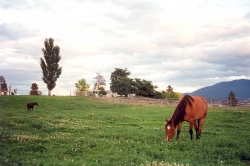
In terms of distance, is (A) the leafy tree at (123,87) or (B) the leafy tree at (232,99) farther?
(A) the leafy tree at (123,87)

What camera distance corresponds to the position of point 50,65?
71625 millimetres

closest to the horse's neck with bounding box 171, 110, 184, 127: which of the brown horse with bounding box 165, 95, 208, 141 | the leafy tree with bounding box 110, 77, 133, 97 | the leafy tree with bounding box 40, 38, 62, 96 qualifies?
the brown horse with bounding box 165, 95, 208, 141

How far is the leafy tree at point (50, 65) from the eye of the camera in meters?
70.6

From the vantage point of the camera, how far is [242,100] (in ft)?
151

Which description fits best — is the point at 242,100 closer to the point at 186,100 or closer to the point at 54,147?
the point at 186,100

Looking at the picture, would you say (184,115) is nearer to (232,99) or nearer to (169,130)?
(169,130)

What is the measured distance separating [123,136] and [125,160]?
5.94 m

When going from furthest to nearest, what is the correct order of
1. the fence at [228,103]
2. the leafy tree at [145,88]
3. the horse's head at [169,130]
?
the leafy tree at [145,88] < the fence at [228,103] < the horse's head at [169,130]

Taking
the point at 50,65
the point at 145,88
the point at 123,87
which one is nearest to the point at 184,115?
the point at 50,65

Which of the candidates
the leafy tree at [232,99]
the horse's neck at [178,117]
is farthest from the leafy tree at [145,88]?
the horse's neck at [178,117]

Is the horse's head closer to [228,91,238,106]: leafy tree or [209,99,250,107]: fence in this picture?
[209,99,250,107]: fence

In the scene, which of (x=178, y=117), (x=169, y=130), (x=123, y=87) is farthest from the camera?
(x=123, y=87)

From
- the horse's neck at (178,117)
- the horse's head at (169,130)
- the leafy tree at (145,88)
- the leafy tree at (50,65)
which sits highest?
the leafy tree at (50,65)

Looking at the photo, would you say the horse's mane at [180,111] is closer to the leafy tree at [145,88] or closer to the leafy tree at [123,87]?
the leafy tree at [145,88]
